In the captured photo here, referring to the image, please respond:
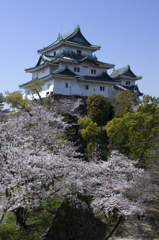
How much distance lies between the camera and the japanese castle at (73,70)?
93.3 ft

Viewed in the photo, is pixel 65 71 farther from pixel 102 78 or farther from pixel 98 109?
pixel 98 109

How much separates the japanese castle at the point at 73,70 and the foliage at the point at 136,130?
40.9 ft

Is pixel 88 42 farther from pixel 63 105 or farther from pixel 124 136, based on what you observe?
pixel 124 136

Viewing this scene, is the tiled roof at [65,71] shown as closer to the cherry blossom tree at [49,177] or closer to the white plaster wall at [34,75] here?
the white plaster wall at [34,75]

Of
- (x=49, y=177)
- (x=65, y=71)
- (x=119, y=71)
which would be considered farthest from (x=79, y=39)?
(x=49, y=177)

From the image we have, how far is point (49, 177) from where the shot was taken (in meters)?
8.08

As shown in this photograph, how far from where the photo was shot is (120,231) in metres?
12.3

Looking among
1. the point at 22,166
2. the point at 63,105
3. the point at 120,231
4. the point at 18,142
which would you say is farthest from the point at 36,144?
the point at 63,105

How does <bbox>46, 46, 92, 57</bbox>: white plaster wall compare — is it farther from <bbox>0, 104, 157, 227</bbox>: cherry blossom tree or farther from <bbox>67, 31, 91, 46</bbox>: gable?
<bbox>0, 104, 157, 227</bbox>: cherry blossom tree

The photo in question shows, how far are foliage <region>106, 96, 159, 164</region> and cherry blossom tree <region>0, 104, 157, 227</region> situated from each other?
1905mm

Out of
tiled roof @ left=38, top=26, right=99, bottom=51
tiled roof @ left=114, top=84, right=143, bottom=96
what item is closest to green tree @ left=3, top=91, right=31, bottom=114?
tiled roof @ left=38, top=26, right=99, bottom=51

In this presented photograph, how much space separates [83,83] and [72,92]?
315cm

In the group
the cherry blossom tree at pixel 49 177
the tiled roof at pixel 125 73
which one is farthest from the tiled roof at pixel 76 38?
the cherry blossom tree at pixel 49 177

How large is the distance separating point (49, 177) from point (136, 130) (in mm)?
10114
